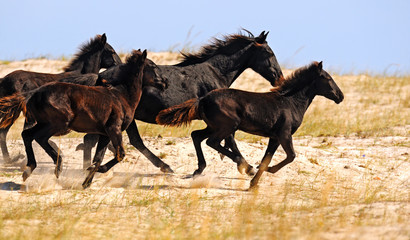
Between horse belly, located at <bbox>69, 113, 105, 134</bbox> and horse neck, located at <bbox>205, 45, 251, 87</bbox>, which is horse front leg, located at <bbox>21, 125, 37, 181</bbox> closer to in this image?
horse belly, located at <bbox>69, 113, 105, 134</bbox>

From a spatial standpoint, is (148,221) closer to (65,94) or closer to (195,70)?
(65,94)

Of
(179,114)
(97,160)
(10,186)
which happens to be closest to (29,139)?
(10,186)

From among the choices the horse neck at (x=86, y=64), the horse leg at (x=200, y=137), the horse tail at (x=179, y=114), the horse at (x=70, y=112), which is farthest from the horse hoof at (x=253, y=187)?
the horse neck at (x=86, y=64)

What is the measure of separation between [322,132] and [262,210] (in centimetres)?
819

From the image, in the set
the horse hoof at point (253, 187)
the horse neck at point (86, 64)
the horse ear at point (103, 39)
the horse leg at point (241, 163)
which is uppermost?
the horse ear at point (103, 39)

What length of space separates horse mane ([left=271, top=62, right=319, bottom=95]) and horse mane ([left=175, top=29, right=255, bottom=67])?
159cm

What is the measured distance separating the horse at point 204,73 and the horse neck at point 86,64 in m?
1.99

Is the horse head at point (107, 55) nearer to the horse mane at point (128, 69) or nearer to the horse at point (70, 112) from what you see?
the horse mane at point (128, 69)

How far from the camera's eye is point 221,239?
5.41 meters

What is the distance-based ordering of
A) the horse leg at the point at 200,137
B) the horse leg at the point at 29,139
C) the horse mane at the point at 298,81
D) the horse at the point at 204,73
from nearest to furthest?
the horse leg at the point at 29,139 < the horse leg at the point at 200,137 < the horse mane at the point at 298,81 < the horse at the point at 204,73

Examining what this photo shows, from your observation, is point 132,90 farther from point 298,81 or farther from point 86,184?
point 298,81

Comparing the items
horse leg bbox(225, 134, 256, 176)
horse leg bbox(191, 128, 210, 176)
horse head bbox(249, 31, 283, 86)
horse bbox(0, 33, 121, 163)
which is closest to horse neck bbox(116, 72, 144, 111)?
horse leg bbox(191, 128, 210, 176)

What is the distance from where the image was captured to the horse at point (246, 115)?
8133 mm

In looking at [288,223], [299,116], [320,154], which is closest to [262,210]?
[288,223]
